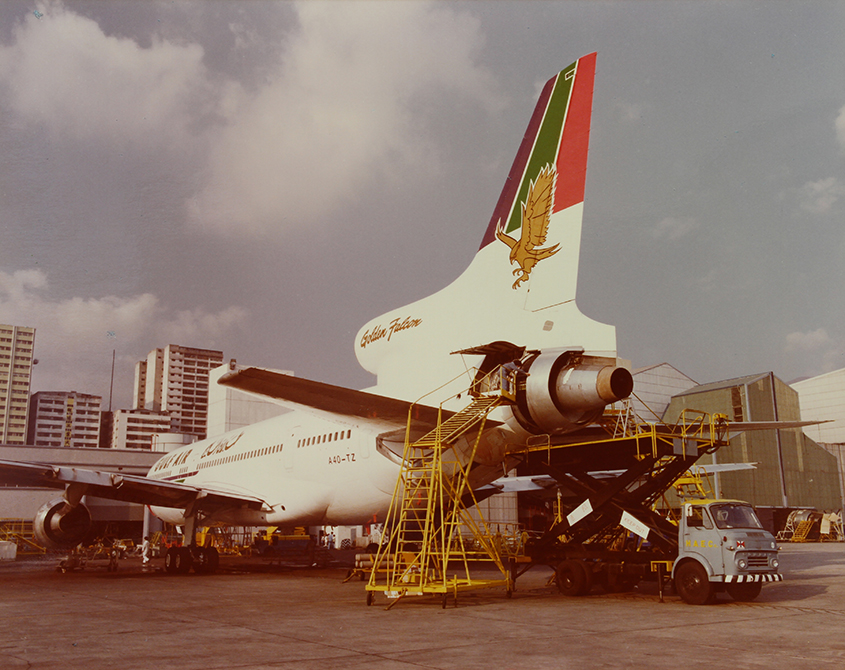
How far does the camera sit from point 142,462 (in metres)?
45.7

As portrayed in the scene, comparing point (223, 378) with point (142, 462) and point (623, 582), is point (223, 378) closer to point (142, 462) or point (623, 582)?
point (623, 582)

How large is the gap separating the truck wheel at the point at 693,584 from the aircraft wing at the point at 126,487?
1238cm

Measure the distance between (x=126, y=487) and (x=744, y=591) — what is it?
16588mm

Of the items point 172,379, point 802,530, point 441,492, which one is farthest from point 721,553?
point 172,379

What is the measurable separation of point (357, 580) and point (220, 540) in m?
21.8

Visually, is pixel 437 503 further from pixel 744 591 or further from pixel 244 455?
pixel 244 455

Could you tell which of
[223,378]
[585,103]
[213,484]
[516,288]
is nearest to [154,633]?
[223,378]

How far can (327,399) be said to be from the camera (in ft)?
36.7

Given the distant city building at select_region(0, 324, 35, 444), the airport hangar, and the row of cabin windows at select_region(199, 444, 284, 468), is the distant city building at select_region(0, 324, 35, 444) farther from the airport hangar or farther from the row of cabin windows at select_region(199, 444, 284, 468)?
the row of cabin windows at select_region(199, 444, 284, 468)

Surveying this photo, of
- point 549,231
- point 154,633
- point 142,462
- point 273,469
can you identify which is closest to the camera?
point 154,633

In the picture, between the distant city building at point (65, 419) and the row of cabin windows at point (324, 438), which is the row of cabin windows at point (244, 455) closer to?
the row of cabin windows at point (324, 438)

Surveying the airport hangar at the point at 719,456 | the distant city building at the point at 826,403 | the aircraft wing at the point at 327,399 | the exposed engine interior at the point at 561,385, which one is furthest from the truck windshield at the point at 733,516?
the distant city building at the point at 826,403

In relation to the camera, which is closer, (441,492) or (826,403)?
(441,492)

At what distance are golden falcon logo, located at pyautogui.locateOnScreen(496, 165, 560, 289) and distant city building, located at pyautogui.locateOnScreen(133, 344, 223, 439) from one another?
51843 millimetres
